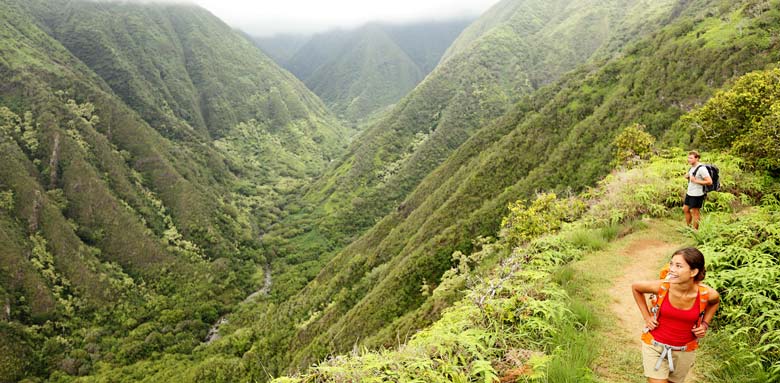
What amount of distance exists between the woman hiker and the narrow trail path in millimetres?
828

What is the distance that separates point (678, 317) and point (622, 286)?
4515mm

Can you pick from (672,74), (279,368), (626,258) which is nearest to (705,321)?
(626,258)

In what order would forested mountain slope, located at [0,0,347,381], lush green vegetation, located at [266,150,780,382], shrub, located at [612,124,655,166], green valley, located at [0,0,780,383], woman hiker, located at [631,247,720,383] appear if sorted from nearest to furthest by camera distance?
woman hiker, located at [631,247,720,383] → lush green vegetation, located at [266,150,780,382] → green valley, located at [0,0,780,383] → shrub, located at [612,124,655,166] → forested mountain slope, located at [0,0,347,381]

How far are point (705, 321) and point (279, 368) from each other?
79.7 meters

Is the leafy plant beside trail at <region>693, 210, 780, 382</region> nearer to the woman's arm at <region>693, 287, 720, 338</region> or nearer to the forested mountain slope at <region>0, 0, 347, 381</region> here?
the woman's arm at <region>693, 287, 720, 338</region>

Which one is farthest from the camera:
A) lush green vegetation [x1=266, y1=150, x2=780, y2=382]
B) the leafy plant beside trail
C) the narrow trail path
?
the narrow trail path

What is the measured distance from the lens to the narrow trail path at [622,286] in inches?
289

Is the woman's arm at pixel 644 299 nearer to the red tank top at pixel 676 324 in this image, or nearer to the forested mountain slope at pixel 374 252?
the red tank top at pixel 676 324

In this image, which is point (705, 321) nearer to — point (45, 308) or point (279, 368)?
point (279, 368)

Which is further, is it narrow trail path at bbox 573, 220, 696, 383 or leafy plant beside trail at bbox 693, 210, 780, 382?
narrow trail path at bbox 573, 220, 696, 383

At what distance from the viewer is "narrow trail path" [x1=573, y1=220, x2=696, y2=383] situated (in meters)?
7.33

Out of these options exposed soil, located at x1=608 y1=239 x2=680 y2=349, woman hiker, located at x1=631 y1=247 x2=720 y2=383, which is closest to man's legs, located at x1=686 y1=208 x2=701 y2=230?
exposed soil, located at x1=608 y1=239 x2=680 y2=349

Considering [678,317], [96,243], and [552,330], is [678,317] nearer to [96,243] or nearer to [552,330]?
[552,330]

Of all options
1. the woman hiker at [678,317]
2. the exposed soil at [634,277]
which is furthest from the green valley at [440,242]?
the woman hiker at [678,317]
